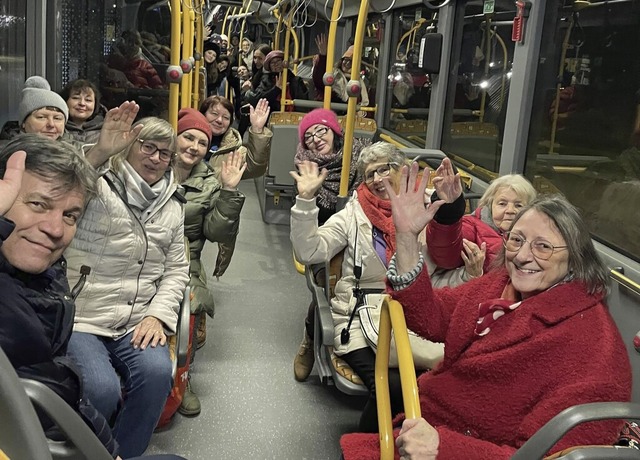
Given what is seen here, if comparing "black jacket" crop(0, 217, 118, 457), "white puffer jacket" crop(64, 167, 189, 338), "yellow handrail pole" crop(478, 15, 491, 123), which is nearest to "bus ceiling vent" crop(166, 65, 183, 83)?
"white puffer jacket" crop(64, 167, 189, 338)

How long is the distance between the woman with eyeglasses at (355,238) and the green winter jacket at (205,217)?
47cm

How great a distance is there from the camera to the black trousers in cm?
255

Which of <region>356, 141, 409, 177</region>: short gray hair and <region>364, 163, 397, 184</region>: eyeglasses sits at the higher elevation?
<region>356, 141, 409, 177</region>: short gray hair

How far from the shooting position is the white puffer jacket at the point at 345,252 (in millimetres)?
2822

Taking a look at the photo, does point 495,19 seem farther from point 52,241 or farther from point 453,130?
point 52,241

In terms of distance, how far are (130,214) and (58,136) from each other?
43.5 inches

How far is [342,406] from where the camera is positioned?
132 inches

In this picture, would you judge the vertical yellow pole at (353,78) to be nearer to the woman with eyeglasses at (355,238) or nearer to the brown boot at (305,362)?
the woman with eyeglasses at (355,238)

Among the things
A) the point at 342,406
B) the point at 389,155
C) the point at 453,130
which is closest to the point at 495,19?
the point at 453,130

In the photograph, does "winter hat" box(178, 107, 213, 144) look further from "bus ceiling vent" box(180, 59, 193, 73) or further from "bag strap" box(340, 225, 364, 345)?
"bag strap" box(340, 225, 364, 345)

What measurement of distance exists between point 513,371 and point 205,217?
196 centimetres

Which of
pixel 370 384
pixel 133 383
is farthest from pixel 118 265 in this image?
pixel 370 384

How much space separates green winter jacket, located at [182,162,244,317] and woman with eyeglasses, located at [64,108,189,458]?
20.6 inches

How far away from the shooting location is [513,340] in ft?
5.97
